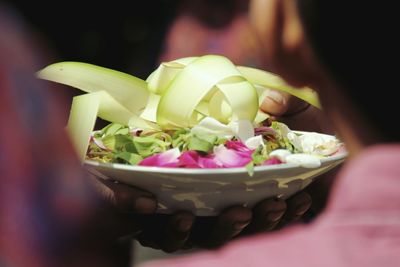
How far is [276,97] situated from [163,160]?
0.32 metres

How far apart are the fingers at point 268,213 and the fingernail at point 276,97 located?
0.23 m

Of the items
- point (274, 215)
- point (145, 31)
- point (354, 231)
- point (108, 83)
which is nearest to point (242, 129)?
point (274, 215)

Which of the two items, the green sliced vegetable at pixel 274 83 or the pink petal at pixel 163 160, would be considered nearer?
the pink petal at pixel 163 160

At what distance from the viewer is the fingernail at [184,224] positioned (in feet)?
3.59

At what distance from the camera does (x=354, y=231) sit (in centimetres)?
56

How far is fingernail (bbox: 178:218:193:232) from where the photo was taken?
1.09 meters

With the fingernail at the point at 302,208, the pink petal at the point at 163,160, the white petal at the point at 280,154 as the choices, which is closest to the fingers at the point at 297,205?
the fingernail at the point at 302,208

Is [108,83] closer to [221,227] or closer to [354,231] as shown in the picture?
[221,227]

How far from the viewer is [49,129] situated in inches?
22.1

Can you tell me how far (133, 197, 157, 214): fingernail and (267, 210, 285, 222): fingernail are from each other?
17 centimetres

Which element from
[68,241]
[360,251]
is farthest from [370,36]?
[68,241]

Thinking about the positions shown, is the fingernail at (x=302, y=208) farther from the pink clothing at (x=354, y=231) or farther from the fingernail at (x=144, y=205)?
the pink clothing at (x=354, y=231)

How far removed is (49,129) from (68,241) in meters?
0.08

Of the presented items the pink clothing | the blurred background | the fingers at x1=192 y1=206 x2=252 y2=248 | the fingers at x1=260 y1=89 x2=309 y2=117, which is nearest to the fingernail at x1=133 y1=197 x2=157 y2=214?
the fingers at x1=192 y1=206 x2=252 y2=248
